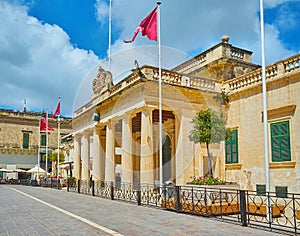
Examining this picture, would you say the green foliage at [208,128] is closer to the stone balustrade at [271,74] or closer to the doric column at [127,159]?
the stone balustrade at [271,74]

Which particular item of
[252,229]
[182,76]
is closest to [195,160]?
[182,76]

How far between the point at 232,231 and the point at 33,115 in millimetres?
49009

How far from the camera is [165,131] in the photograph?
971 inches

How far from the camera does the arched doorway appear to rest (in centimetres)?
2433

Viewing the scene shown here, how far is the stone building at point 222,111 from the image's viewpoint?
1517cm

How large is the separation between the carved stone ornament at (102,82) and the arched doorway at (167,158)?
576cm

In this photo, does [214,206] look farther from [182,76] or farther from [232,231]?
[182,76]

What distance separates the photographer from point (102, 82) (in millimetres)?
24641

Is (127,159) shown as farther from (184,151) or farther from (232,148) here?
(232,148)

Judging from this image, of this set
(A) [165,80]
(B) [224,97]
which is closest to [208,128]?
(A) [165,80]

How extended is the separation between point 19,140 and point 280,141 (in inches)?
1707

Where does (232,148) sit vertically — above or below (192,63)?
below

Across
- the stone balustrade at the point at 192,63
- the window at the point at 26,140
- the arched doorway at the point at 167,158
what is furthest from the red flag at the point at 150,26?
the window at the point at 26,140

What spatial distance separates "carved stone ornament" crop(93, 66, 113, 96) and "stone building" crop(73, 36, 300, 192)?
0.79 m
